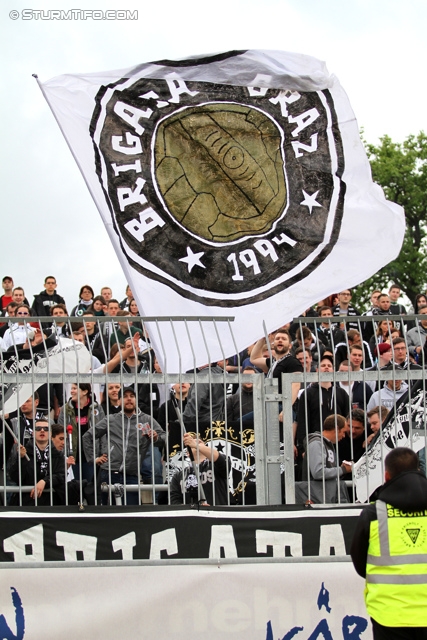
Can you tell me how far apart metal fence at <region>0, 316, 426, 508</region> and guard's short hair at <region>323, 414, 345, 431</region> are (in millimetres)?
14

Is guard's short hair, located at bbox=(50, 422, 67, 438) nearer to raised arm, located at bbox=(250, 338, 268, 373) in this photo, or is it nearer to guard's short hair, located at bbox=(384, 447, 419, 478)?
raised arm, located at bbox=(250, 338, 268, 373)

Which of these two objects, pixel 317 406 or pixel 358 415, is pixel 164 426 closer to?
pixel 317 406

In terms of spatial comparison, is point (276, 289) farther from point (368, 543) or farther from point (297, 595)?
point (368, 543)

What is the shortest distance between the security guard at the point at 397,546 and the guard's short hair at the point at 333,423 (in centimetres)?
185

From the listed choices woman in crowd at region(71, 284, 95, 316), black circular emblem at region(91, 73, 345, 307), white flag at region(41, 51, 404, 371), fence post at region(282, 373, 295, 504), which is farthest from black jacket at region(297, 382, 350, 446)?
woman in crowd at region(71, 284, 95, 316)

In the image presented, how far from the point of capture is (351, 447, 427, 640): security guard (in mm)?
5887

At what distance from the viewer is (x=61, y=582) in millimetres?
7668

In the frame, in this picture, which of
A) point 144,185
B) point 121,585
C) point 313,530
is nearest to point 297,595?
point 313,530

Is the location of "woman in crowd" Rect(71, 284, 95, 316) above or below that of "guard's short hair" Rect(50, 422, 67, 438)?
above

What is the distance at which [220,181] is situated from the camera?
28.9ft

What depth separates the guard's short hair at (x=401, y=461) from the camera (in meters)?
5.95

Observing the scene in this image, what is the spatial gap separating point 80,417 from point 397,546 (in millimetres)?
3391

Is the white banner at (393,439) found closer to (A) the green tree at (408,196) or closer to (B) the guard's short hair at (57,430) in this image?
(B) the guard's short hair at (57,430)

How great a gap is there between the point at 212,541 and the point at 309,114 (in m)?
3.73
